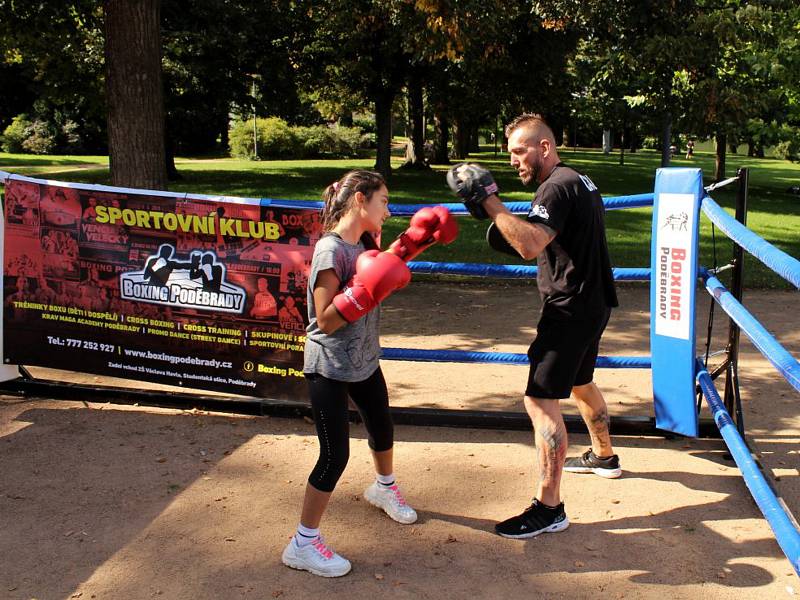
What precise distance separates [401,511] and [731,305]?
1961 millimetres

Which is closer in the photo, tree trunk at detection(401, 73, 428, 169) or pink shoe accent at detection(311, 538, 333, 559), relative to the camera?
pink shoe accent at detection(311, 538, 333, 559)

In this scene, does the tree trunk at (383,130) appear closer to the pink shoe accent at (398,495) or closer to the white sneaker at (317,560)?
the pink shoe accent at (398,495)

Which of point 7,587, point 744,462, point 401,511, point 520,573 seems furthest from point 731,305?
point 7,587

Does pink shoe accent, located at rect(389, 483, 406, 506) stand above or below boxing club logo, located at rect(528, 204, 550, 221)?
below

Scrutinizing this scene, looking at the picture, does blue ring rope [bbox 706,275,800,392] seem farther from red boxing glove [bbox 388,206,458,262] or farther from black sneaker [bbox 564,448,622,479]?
red boxing glove [bbox 388,206,458,262]

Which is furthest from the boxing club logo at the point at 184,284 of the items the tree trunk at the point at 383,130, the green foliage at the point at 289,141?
the green foliage at the point at 289,141

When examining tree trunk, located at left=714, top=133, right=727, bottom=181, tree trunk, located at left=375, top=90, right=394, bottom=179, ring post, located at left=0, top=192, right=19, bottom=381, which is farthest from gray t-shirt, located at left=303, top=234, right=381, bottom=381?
tree trunk, located at left=375, top=90, right=394, bottom=179

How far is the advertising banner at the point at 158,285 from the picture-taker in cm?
545

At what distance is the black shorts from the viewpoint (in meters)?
4.00

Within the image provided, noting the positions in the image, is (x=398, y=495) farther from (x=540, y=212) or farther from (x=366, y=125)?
(x=366, y=125)

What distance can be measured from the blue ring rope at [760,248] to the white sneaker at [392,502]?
206 centimetres

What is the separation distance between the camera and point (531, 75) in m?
21.9

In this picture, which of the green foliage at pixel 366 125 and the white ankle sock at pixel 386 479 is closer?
the white ankle sock at pixel 386 479

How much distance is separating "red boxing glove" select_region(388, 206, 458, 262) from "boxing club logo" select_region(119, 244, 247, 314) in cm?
216
